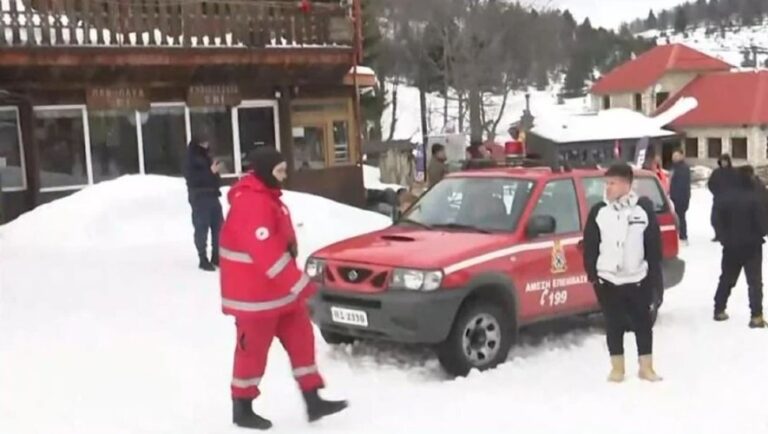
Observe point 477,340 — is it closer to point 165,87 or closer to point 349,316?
point 349,316

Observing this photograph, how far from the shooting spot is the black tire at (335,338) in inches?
315

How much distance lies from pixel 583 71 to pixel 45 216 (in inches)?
3004

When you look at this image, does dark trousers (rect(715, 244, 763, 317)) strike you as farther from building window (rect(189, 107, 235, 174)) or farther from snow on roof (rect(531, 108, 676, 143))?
snow on roof (rect(531, 108, 676, 143))

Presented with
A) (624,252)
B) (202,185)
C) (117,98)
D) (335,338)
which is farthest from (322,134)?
(624,252)

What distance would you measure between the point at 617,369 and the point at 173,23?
12473 mm

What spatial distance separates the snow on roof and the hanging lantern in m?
26.8

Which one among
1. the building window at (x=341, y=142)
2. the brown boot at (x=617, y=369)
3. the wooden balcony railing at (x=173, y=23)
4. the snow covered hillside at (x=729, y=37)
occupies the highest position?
the snow covered hillside at (x=729, y=37)

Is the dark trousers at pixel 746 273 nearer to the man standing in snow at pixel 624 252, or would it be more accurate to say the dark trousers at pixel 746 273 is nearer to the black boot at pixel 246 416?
the man standing in snow at pixel 624 252

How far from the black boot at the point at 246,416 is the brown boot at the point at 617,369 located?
102 inches

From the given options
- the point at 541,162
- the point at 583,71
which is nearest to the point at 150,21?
the point at 541,162

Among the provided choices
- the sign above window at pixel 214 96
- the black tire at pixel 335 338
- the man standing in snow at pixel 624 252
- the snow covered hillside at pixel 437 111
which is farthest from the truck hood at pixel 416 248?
the snow covered hillside at pixel 437 111

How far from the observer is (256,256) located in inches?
221

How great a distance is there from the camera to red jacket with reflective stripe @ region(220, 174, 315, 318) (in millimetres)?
5613

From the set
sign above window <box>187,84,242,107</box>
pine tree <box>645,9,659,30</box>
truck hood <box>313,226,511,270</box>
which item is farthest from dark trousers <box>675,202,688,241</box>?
pine tree <box>645,9,659,30</box>
